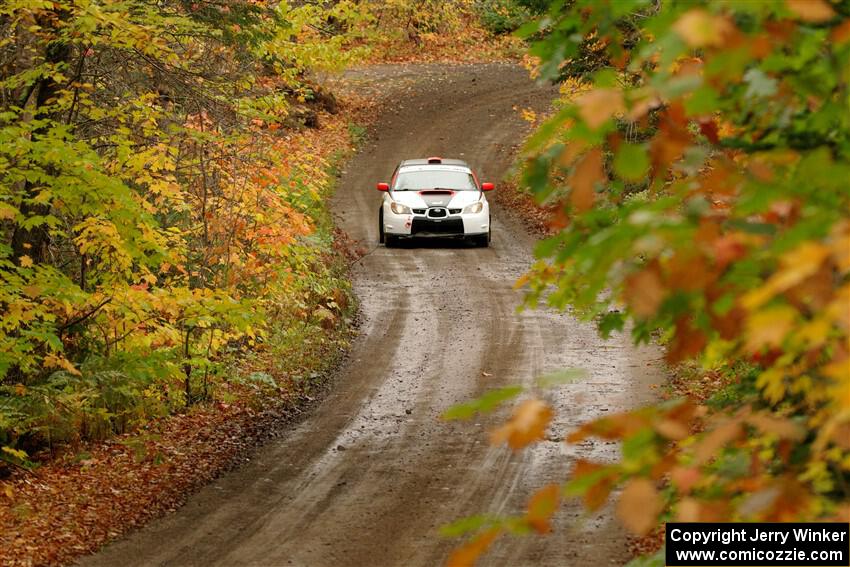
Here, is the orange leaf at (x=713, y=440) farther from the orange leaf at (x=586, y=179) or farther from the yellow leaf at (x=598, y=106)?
the yellow leaf at (x=598, y=106)

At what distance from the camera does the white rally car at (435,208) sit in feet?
72.0

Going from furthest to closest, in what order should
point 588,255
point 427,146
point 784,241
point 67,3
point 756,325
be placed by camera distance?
point 427,146 → point 67,3 → point 588,255 → point 784,241 → point 756,325

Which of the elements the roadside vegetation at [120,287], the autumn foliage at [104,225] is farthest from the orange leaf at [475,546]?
the autumn foliage at [104,225]

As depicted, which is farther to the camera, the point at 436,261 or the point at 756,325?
the point at 436,261

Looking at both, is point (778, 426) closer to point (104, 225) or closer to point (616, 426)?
point (616, 426)

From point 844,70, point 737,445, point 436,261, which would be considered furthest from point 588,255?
point 436,261

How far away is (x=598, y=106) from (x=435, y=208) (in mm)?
19679

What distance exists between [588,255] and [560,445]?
870cm

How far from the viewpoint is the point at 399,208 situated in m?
22.1

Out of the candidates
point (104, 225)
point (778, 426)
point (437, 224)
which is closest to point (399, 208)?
point (437, 224)

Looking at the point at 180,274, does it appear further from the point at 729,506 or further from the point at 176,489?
the point at 729,506

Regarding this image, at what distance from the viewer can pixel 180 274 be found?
15.1 m

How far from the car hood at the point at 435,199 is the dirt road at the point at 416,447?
1117 mm

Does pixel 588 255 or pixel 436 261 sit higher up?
pixel 588 255
